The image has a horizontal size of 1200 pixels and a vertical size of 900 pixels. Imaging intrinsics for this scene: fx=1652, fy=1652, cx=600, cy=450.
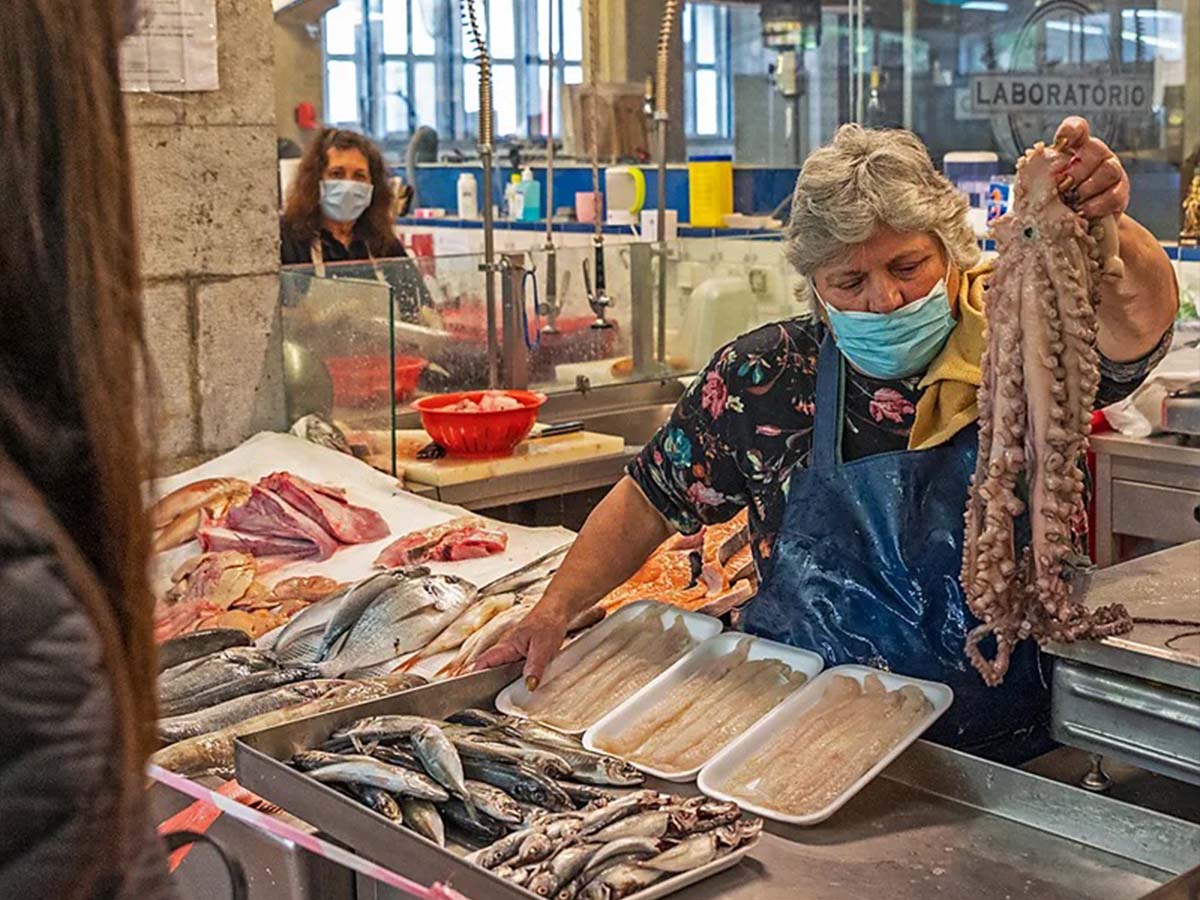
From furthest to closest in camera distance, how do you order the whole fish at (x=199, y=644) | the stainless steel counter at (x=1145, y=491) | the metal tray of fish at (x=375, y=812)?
the stainless steel counter at (x=1145, y=491) < the whole fish at (x=199, y=644) < the metal tray of fish at (x=375, y=812)

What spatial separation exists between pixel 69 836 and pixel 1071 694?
150cm

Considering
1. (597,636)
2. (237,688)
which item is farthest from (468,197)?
(597,636)

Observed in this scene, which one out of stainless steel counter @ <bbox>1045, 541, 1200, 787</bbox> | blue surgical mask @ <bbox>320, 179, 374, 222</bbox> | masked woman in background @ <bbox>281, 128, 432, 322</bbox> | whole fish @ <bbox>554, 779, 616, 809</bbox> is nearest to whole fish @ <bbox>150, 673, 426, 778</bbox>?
whole fish @ <bbox>554, 779, 616, 809</bbox>

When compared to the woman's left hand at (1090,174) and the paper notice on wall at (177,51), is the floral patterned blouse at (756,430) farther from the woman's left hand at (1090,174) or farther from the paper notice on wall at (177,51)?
the paper notice on wall at (177,51)

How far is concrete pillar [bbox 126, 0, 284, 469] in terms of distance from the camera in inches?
193

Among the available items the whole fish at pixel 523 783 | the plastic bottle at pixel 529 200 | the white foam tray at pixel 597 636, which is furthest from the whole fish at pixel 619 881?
the plastic bottle at pixel 529 200

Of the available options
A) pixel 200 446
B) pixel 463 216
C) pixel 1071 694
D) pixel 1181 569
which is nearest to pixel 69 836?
pixel 1071 694

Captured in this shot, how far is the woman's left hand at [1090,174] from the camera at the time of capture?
2203mm

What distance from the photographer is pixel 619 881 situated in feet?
6.48

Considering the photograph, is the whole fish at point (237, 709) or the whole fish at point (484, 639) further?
the whole fish at point (484, 639)

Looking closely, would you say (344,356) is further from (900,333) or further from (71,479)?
(71,479)

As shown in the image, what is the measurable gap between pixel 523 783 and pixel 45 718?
1.36m

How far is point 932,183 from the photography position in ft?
9.12

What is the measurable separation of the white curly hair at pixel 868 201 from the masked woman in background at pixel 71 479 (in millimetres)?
1827
